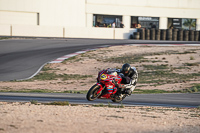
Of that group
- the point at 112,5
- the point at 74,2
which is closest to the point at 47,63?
the point at 74,2

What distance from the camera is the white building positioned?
46031mm

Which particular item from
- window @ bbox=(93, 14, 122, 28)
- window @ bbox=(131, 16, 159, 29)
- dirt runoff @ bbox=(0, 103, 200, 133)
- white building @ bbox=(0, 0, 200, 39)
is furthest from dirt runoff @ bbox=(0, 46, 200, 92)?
window @ bbox=(131, 16, 159, 29)

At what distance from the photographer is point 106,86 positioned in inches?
508

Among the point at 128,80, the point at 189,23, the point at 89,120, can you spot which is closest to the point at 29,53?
the point at 128,80

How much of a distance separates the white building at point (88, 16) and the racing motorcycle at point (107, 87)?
32379mm

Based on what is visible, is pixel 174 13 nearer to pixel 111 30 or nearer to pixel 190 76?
pixel 111 30

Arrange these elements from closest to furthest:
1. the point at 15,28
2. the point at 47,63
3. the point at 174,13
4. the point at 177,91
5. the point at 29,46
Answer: the point at 177,91 < the point at 47,63 < the point at 29,46 < the point at 15,28 < the point at 174,13

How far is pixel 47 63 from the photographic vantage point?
2923cm

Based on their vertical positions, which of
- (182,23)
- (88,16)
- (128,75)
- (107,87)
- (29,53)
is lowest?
(29,53)

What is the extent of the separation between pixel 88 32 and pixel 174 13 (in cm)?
1707

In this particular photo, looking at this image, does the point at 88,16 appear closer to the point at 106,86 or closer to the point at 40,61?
the point at 40,61

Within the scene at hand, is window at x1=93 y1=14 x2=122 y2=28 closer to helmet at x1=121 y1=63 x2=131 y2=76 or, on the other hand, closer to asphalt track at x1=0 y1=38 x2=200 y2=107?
asphalt track at x1=0 y1=38 x2=200 y2=107

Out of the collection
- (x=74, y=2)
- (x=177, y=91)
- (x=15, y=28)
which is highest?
(x=74, y=2)

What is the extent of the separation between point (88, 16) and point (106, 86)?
4241cm
